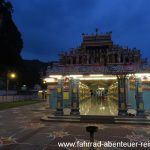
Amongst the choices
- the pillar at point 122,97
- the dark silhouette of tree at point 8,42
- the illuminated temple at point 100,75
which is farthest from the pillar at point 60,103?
the dark silhouette of tree at point 8,42

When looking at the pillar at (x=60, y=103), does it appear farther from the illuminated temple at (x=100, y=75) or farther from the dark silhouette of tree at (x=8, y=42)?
the dark silhouette of tree at (x=8, y=42)

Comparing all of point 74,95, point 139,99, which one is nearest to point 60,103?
point 74,95

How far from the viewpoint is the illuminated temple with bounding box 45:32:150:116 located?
1368 centimetres

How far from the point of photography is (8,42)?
136 ft

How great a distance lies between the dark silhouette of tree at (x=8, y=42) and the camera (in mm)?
39094

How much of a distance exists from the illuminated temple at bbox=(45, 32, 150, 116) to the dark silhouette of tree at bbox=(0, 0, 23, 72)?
852 inches

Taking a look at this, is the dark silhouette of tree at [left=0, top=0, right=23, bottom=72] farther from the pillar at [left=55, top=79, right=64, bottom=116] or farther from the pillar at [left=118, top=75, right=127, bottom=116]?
the pillar at [left=118, top=75, right=127, bottom=116]

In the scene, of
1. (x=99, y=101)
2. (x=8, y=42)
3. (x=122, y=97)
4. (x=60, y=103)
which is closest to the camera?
(x=122, y=97)

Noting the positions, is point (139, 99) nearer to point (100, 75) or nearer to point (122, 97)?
point (122, 97)

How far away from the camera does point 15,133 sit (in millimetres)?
9406

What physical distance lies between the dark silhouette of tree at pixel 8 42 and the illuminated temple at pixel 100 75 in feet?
71.0

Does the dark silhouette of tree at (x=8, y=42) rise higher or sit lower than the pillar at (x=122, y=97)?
higher

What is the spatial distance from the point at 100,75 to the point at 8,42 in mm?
32578

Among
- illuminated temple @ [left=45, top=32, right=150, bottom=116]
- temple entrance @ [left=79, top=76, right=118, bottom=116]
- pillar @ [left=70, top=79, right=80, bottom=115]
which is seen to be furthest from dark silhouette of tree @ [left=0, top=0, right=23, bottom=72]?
pillar @ [left=70, top=79, right=80, bottom=115]
